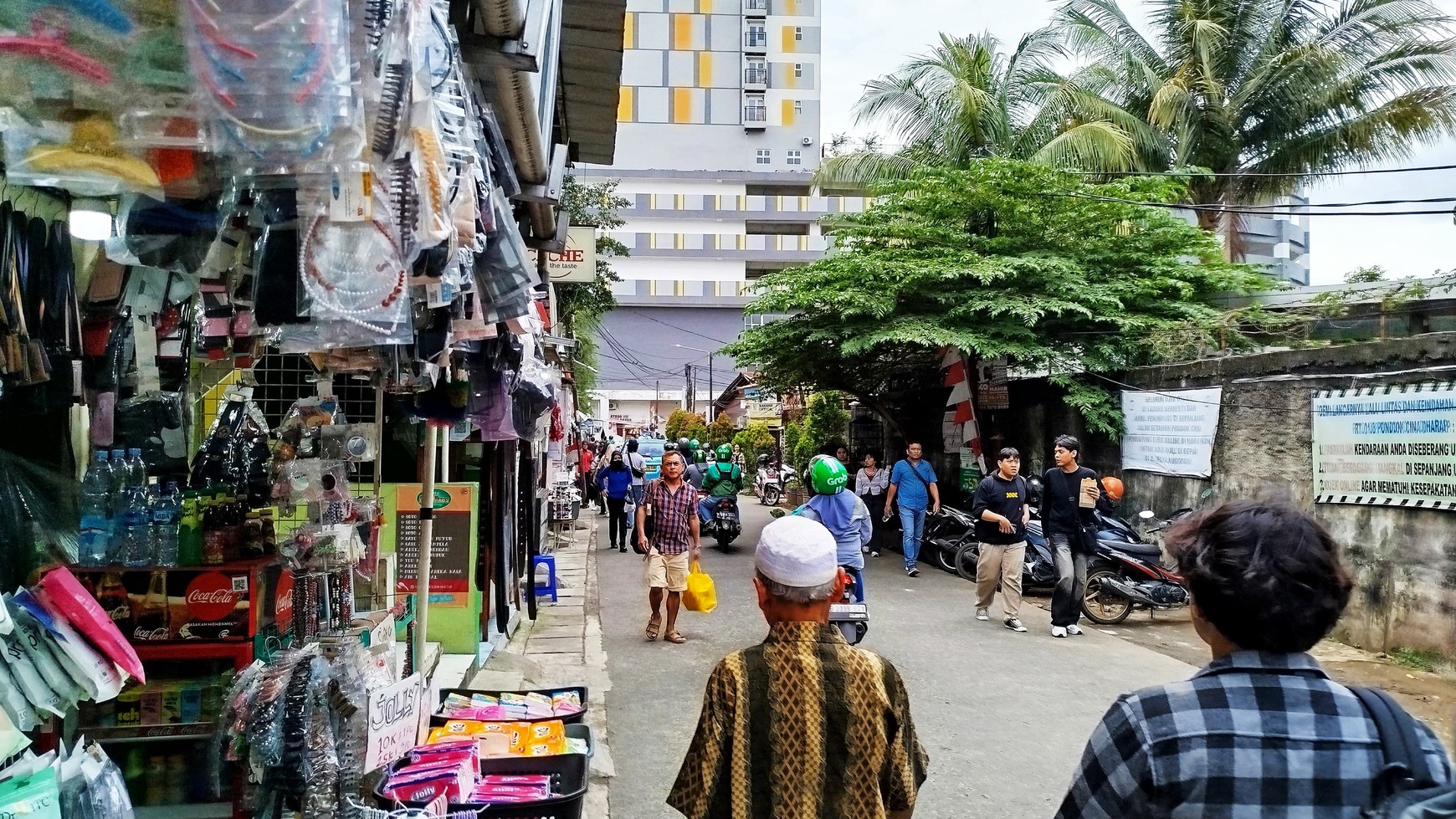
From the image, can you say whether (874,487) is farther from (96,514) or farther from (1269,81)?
(96,514)

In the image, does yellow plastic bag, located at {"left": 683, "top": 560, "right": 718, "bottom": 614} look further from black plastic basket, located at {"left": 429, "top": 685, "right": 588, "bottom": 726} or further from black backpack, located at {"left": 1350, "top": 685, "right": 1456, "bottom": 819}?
black backpack, located at {"left": 1350, "top": 685, "right": 1456, "bottom": 819}

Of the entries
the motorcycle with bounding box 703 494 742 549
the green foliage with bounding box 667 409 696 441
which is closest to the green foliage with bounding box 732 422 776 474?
the green foliage with bounding box 667 409 696 441

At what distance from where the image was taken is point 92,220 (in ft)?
6.68

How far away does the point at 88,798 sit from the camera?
1.94 metres

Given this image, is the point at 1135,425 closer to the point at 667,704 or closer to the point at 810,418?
the point at 667,704

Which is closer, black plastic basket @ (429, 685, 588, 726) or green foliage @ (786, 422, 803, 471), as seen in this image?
black plastic basket @ (429, 685, 588, 726)

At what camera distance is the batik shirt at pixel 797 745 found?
6.73 ft

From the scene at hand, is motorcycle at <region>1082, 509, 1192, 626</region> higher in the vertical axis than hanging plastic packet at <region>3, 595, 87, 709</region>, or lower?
lower

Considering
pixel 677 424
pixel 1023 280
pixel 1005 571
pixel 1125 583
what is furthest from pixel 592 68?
pixel 677 424

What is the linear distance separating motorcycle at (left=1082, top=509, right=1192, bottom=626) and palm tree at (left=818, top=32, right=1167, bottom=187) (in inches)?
358

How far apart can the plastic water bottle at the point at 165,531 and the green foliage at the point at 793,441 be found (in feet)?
70.7

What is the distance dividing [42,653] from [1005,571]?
25.7 feet

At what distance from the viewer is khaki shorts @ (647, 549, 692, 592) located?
8133 millimetres

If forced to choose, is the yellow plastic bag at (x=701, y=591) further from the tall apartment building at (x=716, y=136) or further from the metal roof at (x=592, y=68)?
the tall apartment building at (x=716, y=136)
